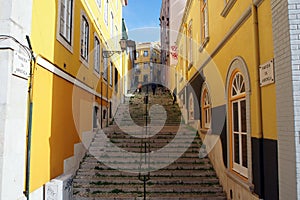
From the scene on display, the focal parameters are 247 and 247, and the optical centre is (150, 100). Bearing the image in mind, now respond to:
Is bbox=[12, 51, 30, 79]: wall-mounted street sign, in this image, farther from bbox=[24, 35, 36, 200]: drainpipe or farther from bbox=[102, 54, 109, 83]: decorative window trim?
bbox=[102, 54, 109, 83]: decorative window trim

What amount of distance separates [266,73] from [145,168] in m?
4.55

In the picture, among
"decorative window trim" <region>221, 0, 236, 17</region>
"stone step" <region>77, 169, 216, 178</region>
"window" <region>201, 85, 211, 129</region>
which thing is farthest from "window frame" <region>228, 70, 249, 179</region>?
"window" <region>201, 85, 211, 129</region>

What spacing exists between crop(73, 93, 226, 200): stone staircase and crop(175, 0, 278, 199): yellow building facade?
519mm

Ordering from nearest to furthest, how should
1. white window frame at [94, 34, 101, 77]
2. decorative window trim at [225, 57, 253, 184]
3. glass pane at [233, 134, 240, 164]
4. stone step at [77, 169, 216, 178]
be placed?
decorative window trim at [225, 57, 253, 184] < glass pane at [233, 134, 240, 164] < stone step at [77, 169, 216, 178] < white window frame at [94, 34, 101, 77]

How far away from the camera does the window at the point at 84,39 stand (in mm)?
8323

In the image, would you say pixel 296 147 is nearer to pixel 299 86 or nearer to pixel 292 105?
pixel 292 105

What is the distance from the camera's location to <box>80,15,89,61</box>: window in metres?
8.32

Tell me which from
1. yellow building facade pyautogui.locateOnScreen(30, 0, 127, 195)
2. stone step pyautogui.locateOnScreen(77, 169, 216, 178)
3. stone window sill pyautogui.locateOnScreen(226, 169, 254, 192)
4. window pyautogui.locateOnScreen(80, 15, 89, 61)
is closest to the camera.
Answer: stone window sill pyautogui.locateOnScreen(226, 169, 254, 192)

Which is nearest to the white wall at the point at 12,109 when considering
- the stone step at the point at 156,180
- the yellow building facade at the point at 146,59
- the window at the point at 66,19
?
the window at the point at 66,19

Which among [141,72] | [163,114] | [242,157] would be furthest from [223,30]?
[141,72]

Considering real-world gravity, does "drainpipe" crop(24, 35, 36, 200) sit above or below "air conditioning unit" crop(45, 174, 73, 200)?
above

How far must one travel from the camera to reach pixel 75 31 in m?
7.47

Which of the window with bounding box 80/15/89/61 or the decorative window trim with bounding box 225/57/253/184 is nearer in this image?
the decorative window trim with bounding box 225/57/253/184

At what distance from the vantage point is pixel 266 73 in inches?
152
